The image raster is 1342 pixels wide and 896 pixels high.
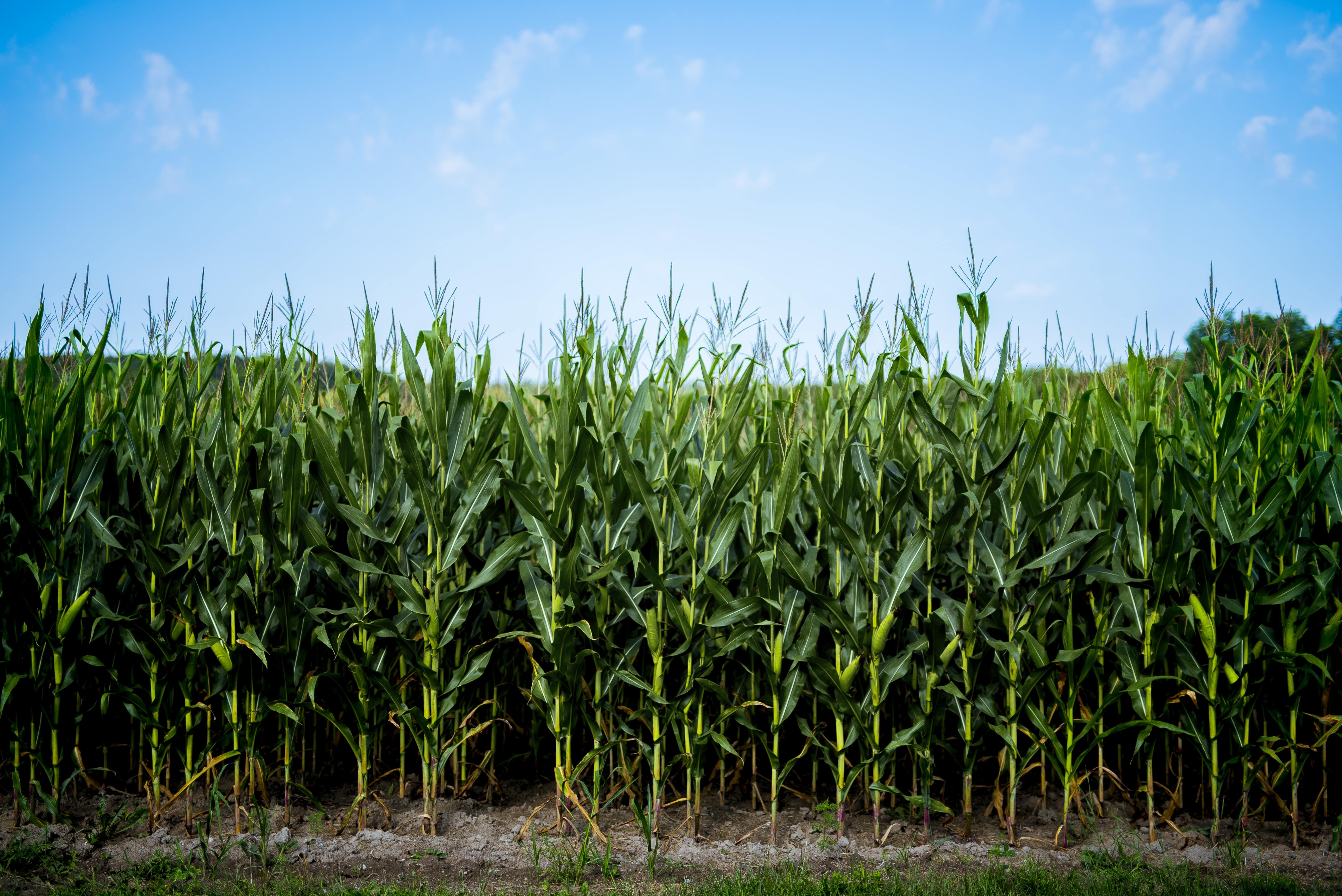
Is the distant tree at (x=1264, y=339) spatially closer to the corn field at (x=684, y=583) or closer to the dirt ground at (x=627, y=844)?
the corn field at (x=684, y=583)

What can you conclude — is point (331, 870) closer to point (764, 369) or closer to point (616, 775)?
point (616, 775)

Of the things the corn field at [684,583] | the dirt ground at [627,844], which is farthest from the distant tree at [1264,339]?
the dirt ground at [627,844]

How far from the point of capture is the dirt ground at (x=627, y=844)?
3338mm

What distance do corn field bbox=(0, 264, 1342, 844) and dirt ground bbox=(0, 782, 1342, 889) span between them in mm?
86

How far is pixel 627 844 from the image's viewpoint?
3525 mm

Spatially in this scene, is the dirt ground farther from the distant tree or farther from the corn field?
the distant tree

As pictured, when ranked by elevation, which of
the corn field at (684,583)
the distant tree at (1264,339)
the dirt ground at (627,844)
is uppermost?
the distant tree at (1264,339)

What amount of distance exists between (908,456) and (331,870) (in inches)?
126

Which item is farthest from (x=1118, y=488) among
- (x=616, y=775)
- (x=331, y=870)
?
(x=331, y=870)

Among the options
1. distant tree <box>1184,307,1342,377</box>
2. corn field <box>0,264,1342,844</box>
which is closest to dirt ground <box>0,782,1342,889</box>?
corn field <box>0,264,1342,844</box>

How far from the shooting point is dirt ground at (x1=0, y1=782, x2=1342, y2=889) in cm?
334

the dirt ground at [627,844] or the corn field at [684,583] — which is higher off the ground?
the corn field at [684,583]

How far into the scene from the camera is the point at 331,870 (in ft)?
10.9

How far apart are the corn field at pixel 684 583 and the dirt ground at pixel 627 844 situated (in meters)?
0.09
